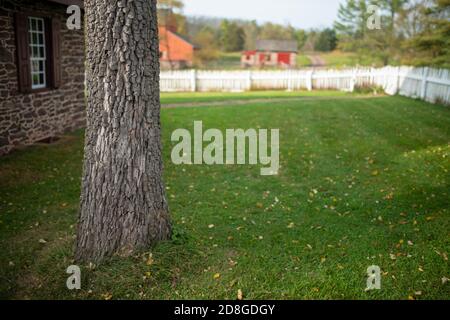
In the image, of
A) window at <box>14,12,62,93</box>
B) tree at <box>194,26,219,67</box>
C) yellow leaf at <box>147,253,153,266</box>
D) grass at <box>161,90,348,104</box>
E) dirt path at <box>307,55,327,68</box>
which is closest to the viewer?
yellow leaf at <box>147,253,153,266</box>

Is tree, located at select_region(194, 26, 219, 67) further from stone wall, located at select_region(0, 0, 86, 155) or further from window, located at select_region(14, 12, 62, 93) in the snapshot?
window, located at select_region(14, 12, 62, 93)

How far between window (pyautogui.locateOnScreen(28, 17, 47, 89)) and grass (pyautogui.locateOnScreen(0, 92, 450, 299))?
1.76 m

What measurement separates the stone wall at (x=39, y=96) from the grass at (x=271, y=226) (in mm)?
607

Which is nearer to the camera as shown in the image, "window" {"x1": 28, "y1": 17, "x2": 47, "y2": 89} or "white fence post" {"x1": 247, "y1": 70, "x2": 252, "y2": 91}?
"window" {"x1": 28, "y1": 17, "x2": 47, "y2": 89}

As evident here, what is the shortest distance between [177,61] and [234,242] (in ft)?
152

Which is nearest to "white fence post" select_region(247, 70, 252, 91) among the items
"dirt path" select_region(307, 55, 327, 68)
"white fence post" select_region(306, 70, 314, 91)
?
"white fence post" select_region(306, 70, 314, 91)

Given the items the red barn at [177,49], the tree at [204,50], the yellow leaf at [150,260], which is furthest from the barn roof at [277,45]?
the yellow leaf at [150,260]

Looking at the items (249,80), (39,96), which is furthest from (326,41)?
(39,96)

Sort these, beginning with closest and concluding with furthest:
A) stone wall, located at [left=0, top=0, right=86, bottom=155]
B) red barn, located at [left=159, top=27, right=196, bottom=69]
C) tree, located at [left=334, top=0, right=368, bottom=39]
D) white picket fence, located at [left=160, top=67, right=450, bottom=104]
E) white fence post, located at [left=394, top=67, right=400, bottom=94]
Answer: stone wall, located at [left=0, top=0, right=86, bottom=155], white fence post, located at [left=394, top=67, right=400, bottom=94], white picket fence, located at [left=160, top=67, right=450, bottom=104], tree, located at [left=334, top=0, right=368, bottom=39], red barn, located at [left=159, top=27, right=196, bottom=69]

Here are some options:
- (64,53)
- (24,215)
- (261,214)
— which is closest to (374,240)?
(261,214)

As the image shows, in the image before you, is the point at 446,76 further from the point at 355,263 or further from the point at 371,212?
the point at 355,263

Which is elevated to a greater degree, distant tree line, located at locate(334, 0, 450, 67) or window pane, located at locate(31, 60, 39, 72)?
distant tree line, located at locate(334, 0, 450, 67)

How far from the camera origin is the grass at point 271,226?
13.4 feet

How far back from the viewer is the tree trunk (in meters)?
4.02
